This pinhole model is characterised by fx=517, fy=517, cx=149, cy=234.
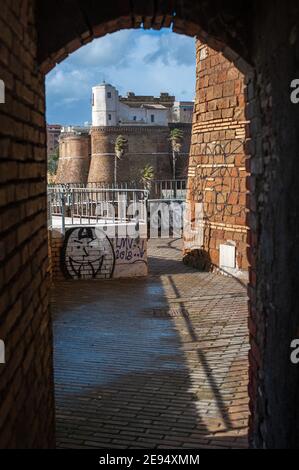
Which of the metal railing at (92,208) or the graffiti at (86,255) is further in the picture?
the metal railing at (92,208)

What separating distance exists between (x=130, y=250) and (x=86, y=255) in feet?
4.04

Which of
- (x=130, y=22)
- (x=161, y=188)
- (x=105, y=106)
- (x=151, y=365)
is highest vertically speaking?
(x=105, y=106)

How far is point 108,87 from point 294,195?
66.6 m

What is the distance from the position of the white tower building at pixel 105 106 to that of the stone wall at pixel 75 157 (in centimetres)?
953

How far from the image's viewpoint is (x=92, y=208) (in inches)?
627

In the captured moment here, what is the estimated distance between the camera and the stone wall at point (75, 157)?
5709 centimetres

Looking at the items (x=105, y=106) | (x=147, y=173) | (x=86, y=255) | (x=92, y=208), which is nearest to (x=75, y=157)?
(x=147, y=173)

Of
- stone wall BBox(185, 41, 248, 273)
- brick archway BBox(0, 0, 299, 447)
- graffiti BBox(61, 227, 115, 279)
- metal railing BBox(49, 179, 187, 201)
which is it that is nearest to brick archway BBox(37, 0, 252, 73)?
brick archway BBox(0, 0, 299, 447)

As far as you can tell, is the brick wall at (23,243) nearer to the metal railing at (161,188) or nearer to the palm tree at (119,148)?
the metal railing at (161,188)

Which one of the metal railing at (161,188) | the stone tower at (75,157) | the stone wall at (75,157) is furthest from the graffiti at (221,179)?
the stone tower at (75,157)

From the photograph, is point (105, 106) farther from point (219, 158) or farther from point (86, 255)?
point (86, 255)

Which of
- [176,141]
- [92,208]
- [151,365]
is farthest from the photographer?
[176,141]

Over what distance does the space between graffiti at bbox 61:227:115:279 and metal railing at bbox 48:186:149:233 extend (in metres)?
0.48
